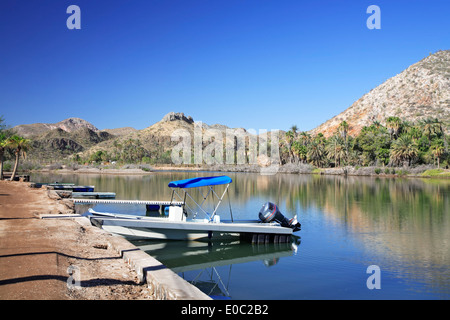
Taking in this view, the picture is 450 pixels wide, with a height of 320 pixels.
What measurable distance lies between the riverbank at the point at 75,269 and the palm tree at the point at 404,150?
241ft

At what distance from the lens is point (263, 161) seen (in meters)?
120

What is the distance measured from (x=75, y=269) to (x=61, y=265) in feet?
1.21

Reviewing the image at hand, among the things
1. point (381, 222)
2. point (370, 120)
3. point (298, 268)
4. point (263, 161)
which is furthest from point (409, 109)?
point (298, 268)

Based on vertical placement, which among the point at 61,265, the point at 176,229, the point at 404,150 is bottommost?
the point at 176,229

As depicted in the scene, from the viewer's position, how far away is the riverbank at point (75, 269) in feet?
21.7

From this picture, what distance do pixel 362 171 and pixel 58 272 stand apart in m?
77.2

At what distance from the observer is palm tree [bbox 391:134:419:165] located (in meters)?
73.2

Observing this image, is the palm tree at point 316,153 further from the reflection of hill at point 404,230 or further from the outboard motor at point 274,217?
the outboard motor at point 274,217

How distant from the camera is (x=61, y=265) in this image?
27.3 ft

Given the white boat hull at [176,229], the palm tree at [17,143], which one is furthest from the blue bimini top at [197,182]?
the palm tree at [17,143]

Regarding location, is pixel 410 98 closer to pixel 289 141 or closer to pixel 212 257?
pixel 289 141

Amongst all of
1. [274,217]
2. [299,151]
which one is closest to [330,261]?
[274,217]

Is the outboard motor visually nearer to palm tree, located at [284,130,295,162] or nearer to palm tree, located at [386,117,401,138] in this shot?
palm tree, located at [386,117,401,138]
